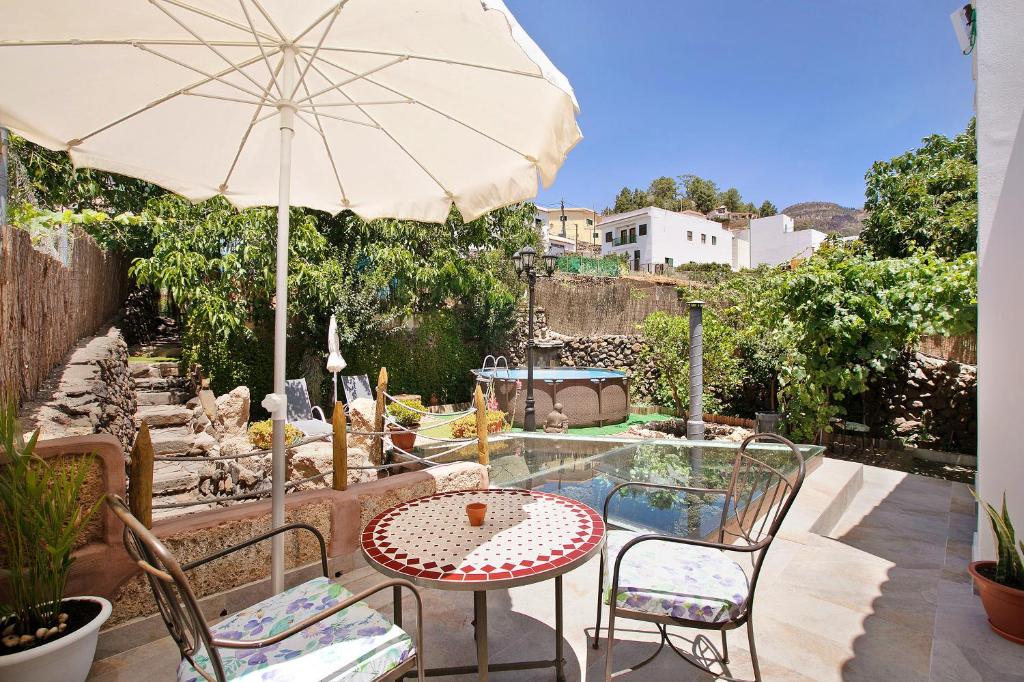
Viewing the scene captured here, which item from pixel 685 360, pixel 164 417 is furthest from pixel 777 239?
pixel 164 417

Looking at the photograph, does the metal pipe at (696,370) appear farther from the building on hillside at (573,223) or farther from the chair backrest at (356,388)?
the building on hillside at (573,223)

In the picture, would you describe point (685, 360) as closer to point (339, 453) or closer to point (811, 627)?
point (811, 627)

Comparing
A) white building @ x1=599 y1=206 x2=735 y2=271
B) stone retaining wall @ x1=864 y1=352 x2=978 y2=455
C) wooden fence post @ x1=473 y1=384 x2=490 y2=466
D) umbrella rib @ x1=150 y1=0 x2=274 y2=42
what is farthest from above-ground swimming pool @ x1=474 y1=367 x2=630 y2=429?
white building @ x1=599 y1=206 x2=735 y2=271

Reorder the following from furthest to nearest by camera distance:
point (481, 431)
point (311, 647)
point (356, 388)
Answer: point (356, 388) → point (481, 431) → point (311, 647)

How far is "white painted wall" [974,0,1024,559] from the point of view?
2.43 meters

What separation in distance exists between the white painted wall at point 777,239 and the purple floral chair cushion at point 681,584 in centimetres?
3184

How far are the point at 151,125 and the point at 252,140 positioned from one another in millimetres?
418

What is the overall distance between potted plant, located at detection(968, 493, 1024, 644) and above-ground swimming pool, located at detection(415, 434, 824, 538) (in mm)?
1304

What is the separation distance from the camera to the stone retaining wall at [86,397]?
2.99 metres

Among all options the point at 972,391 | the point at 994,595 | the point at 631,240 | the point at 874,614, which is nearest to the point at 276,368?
the point at 874,614

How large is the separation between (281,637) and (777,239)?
117 feet

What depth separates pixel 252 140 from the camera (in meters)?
2.52

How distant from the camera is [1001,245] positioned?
2.70m

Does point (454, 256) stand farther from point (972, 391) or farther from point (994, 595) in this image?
point (994, 595)
